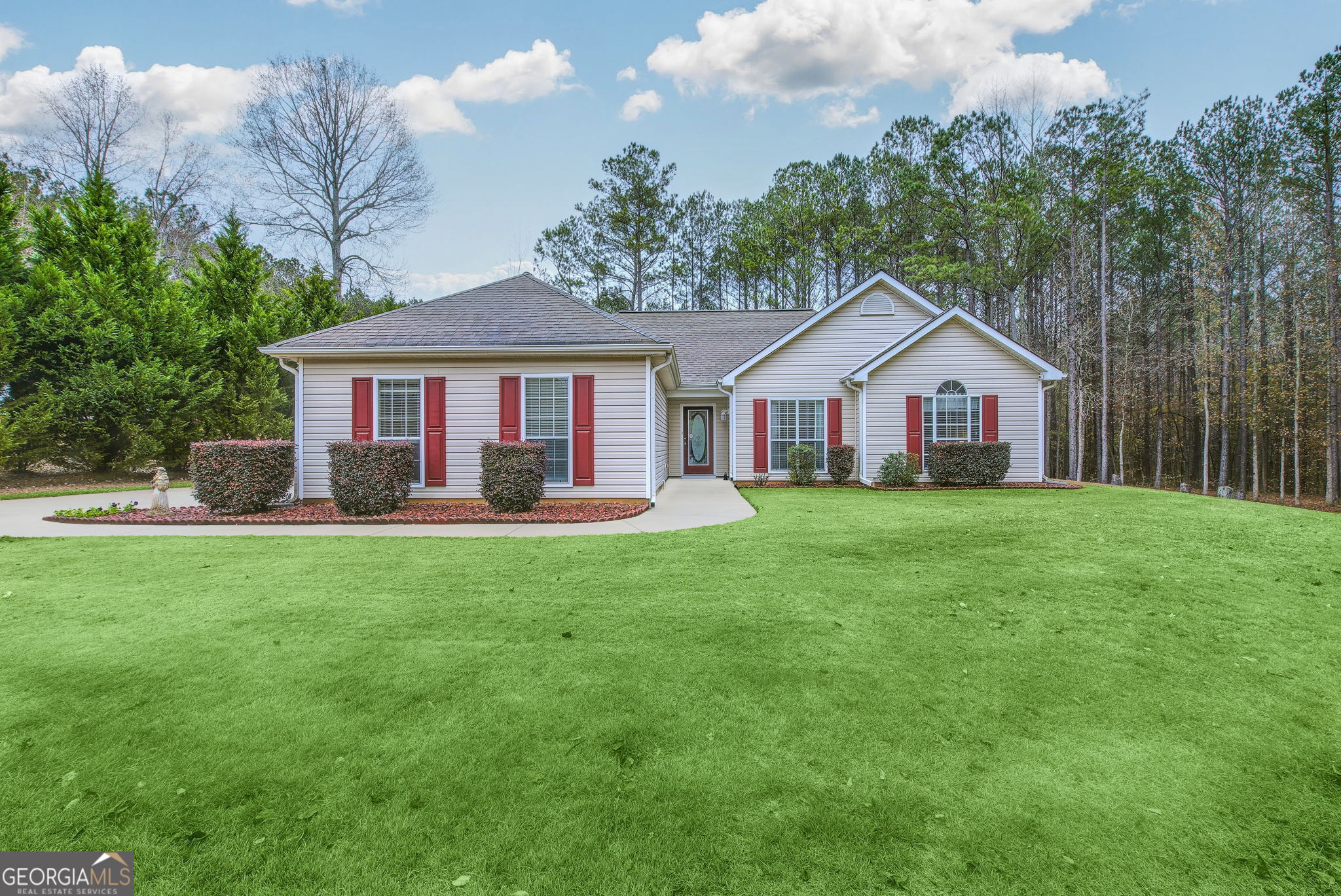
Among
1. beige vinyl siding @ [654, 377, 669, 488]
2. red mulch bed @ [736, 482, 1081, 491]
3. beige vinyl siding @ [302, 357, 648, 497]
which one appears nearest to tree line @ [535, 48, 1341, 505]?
red mulch bed @ [736, 482, 1081, 491]

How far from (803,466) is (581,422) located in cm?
607

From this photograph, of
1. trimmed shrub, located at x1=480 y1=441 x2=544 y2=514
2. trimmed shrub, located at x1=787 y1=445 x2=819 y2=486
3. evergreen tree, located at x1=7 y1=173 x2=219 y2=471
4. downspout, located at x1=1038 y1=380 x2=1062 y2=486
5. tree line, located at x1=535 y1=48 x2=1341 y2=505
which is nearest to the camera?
trimmed shrub, located at x1=480 y1=441 x2=544 y2=514

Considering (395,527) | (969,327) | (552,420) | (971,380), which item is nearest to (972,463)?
(971,380)

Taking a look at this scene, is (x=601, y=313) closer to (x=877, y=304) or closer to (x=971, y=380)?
(x=877, y=304)

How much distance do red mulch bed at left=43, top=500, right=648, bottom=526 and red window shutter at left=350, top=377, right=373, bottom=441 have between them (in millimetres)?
1545

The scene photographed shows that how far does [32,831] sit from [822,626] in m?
3.67

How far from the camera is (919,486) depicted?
1348 cm

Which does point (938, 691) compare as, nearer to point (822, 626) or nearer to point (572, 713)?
point (822, 626)

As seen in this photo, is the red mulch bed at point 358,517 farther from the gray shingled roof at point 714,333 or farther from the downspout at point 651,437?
the gray shingled roof at point 714,333

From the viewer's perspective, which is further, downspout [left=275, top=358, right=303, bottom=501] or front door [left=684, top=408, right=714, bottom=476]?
front door [left=684, top=408, right=714, bottom=476]

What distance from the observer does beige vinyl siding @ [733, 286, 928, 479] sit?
14.7m

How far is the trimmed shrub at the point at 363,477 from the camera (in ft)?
28.5

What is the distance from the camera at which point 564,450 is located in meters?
10.3

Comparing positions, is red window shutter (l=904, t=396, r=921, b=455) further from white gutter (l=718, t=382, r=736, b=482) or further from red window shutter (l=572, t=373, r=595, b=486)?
red window shutter (l=572, t=373, r=595, b=486)
